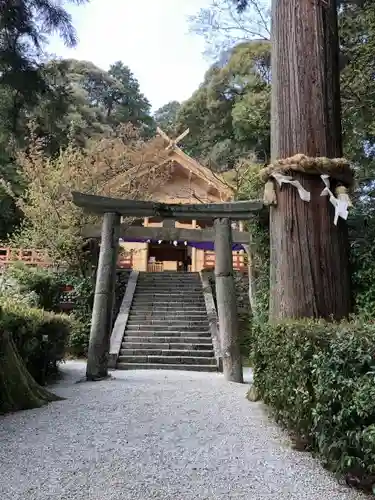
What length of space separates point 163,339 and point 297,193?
6.65 meters

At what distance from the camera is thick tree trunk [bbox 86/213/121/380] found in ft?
21.5

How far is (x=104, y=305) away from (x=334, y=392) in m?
4.82

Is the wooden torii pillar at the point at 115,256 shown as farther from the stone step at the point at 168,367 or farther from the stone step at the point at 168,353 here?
the stone step at the point at 168,353

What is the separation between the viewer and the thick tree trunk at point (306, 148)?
369cm

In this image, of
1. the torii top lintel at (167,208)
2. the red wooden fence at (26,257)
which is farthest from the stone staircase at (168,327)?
the torii top lintel at (167,208)

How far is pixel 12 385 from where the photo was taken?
4289mm

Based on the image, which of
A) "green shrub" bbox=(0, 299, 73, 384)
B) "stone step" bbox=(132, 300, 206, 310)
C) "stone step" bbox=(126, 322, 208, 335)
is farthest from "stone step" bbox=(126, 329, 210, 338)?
"green shrub" bbox=(0, 299, 73, 384)

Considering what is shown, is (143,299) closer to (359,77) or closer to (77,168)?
(77,168)

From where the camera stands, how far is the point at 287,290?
378 cm

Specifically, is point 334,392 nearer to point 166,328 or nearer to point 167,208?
point 167,208

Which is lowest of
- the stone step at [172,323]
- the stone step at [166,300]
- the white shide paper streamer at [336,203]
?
the stone step at [172,323]

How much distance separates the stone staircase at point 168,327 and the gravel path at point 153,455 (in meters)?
4.28

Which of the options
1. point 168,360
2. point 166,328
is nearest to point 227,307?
point 168,360

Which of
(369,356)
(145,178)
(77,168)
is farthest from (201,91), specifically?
(369,356)
